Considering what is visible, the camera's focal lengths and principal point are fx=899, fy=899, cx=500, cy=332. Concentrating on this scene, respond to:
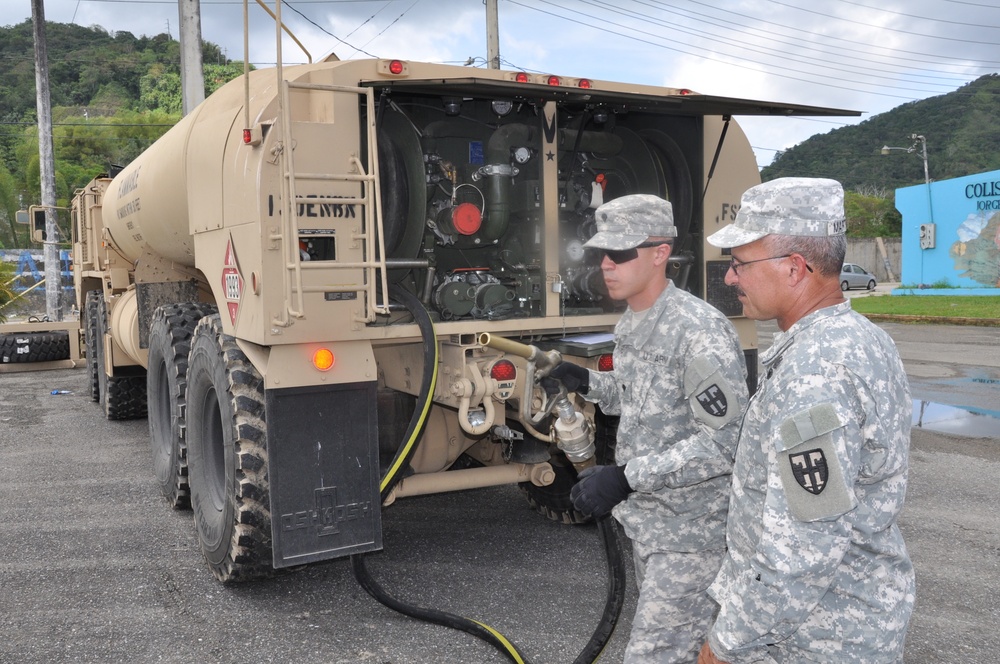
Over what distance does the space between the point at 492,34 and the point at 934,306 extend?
13581mm

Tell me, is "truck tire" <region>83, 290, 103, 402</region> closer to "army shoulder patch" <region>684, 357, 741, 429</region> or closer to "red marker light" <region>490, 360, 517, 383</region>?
"red marker light" <region>490, 360, 517, 383</region>

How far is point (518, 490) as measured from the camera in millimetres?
6785

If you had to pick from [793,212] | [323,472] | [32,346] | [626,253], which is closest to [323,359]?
[323,472]

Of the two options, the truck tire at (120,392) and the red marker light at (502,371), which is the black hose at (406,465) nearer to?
the red marker light at (502,371)

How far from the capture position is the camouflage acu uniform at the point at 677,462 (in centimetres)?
A: 285

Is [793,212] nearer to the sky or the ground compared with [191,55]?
nearer to the ground

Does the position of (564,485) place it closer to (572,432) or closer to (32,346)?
(572,432)

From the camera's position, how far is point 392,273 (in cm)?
473

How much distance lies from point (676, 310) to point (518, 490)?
12.7ft

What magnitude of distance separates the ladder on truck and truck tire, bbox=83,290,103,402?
6736 mm

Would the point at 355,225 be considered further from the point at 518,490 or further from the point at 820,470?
the point at 518,490

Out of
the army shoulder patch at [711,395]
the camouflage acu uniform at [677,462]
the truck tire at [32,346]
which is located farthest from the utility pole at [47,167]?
the army shoulder patch at [711,395]

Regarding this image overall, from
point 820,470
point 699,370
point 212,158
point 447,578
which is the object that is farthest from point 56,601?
point 820,470

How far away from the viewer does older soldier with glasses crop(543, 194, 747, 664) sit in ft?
9.39
